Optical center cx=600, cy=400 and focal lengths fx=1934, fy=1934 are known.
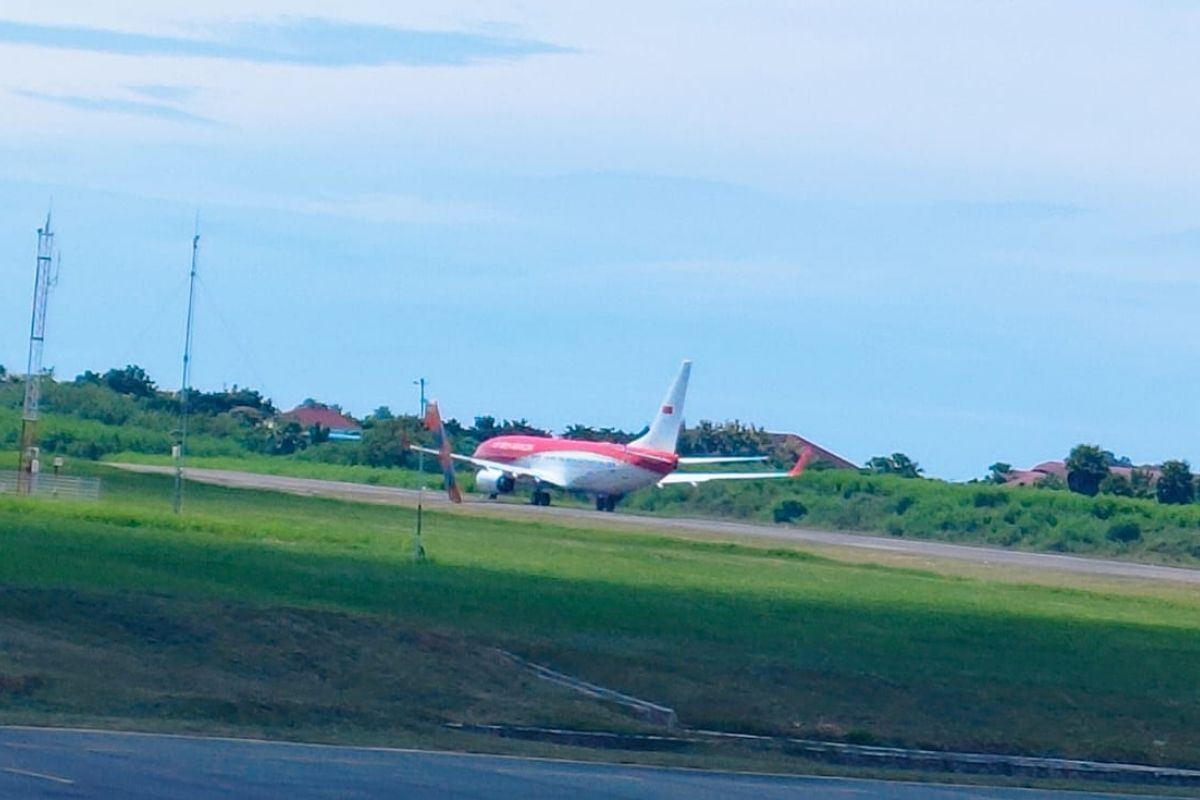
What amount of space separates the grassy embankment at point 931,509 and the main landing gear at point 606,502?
7.03 metres

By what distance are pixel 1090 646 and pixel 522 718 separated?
1523cm

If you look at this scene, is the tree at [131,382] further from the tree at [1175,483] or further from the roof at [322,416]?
the tree at [1175,483]

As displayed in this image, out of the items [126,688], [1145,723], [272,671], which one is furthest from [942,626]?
[126,688]

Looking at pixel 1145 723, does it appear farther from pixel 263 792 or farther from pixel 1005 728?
pixel 263 792

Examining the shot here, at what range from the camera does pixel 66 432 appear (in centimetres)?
9081

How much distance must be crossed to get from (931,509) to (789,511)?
668cm

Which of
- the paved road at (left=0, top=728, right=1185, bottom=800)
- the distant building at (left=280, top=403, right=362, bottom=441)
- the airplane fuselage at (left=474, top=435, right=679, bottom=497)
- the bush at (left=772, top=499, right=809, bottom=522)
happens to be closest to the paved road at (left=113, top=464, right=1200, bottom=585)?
the airplane fuselage at (left=474, top=435, right=679, bottom=497)

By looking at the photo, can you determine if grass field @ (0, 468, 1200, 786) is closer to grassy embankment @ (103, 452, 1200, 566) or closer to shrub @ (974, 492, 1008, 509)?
grassy embankment @ (103, 452, 1200, 566)

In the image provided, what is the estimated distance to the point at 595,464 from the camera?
75812 millimetres

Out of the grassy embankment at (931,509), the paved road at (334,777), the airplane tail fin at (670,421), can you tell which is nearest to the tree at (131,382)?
the grassy embankment at (931,509)

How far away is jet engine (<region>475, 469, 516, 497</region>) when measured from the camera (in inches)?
3110

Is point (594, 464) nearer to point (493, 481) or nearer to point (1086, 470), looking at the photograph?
point (493, 481)

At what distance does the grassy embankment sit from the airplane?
4.60 metres

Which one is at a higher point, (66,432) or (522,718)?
(66,432)
